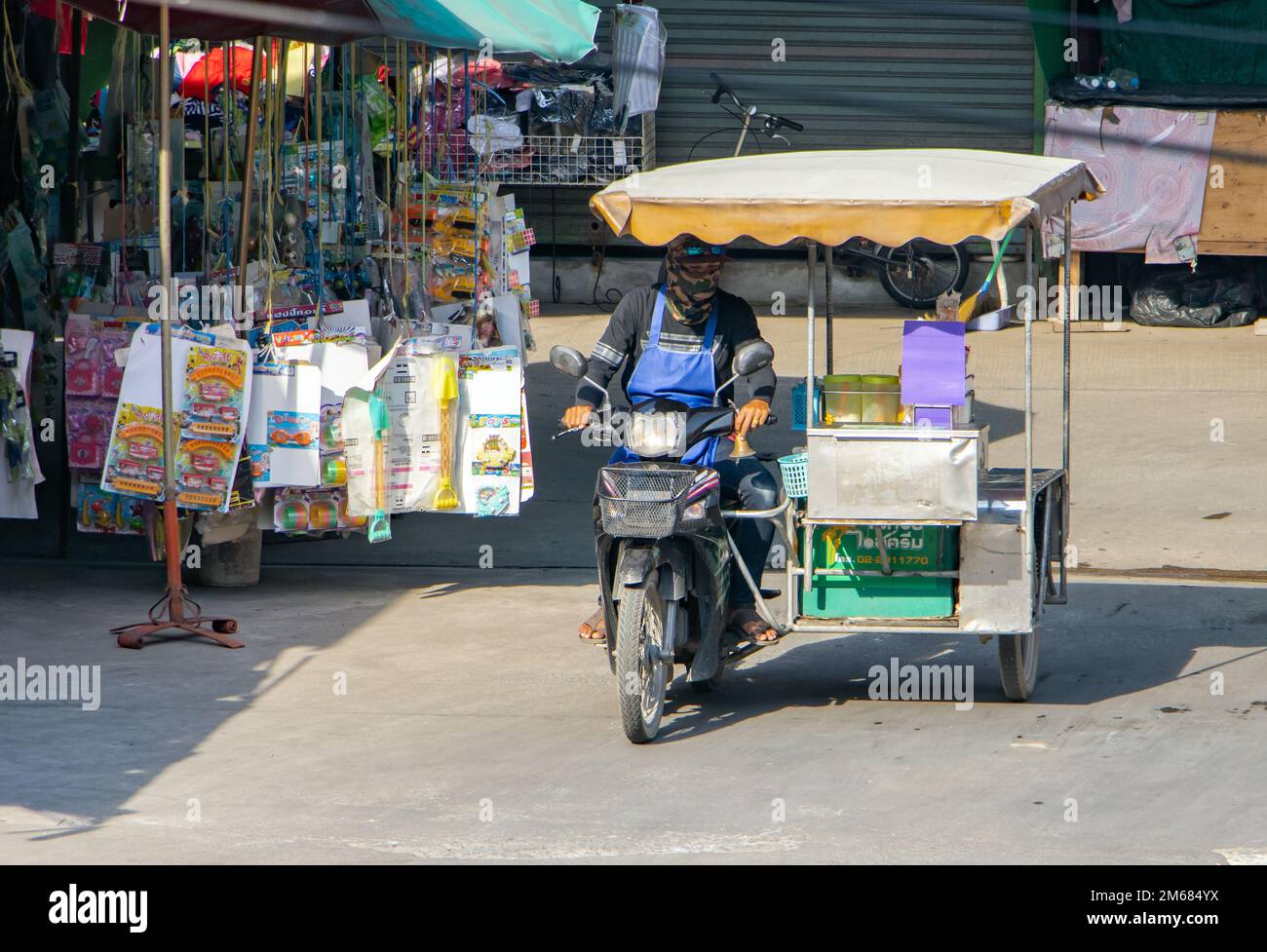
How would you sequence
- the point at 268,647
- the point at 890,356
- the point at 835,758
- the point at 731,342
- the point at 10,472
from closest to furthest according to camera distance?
the point at 835,758 < the point at 731,342 < the point at 268,647 < the point at 10,472 < the point at 890,356

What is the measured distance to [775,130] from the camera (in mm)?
14945

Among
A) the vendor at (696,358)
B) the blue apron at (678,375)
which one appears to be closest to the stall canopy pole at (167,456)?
the vendor at (696,358)

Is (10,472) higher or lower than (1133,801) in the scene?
higher

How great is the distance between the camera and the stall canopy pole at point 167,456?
6832 millimetres

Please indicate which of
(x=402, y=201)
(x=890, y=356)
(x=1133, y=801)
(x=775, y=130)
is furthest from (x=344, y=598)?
(x=775, y=130)

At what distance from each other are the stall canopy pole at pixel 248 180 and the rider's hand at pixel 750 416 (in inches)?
106

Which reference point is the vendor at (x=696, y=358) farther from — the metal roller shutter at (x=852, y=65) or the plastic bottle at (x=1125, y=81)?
the metal roller shutter at (x=852, y=65)

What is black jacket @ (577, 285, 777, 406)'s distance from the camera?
21.0 feet

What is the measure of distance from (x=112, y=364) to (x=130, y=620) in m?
1.17

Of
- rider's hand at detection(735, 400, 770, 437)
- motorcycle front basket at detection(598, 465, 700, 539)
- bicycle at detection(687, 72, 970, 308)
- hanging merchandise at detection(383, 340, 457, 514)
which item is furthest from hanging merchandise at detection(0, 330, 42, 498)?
bicycle at detection(687, 72, 970, 308)

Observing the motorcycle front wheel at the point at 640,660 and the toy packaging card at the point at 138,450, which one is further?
the toy packaging card at the point at 138,450

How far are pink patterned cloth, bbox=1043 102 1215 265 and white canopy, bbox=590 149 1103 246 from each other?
8.20 metres

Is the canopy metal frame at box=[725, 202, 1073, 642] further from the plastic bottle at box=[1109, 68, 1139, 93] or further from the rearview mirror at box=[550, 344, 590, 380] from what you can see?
the plastic bottle at box=[1109, 68, 1139, 93]

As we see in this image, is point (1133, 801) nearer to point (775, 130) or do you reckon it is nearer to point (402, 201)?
point (402, 201)
